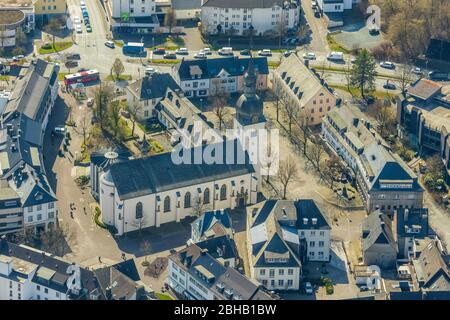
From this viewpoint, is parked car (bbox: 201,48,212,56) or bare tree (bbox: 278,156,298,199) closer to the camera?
bare tree (bbox: 278,156,298,199)

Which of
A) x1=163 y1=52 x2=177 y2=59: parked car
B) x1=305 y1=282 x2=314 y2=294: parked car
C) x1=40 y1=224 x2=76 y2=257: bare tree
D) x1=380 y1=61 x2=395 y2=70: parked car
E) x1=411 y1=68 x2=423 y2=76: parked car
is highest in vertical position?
x1=163 y1=52 x2=177 y2=59: parked car

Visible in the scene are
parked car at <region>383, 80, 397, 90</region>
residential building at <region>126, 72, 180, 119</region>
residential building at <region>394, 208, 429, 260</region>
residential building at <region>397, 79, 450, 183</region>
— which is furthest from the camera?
parked car at <region>383, 80, 397, 90</region>

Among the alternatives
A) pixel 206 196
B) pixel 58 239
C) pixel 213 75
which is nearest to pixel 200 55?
pixel 213 75

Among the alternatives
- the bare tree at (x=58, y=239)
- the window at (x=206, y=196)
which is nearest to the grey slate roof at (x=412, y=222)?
the window at (x=206, y=196)

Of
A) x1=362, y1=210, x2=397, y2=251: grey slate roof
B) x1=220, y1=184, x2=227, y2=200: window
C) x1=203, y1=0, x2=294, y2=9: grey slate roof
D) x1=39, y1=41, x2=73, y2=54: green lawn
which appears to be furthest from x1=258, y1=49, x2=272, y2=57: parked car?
x1=362, y1=210, x2=397, y2=251: grey slate roof

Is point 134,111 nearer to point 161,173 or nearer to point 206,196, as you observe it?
point 206,196

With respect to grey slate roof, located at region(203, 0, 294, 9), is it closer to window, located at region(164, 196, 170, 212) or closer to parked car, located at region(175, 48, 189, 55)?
parked car, located at region(175, 48, 189, 55)

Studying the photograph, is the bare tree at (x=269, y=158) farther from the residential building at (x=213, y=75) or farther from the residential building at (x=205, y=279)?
the residential building at (x=205, y=279)
